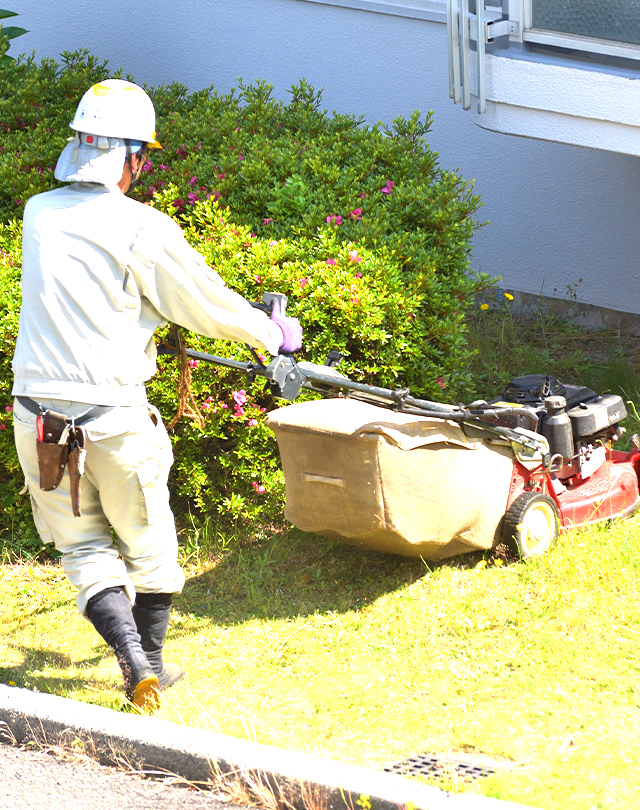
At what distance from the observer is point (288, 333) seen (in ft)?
13.0

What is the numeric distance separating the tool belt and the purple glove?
71 centimetres

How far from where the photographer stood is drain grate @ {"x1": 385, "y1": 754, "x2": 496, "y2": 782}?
326 centimetres

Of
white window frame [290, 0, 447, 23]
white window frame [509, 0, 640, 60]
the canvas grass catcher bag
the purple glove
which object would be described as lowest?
the canvas grass catcher bag

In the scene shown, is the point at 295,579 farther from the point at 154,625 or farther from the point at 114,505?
the point at 114,505

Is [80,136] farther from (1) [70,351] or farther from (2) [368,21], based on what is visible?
(2) [368,21]

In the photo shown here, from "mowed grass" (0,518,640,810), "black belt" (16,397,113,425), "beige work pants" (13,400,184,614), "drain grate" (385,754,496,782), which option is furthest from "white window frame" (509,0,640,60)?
"drain grate" (385,754,496,782)

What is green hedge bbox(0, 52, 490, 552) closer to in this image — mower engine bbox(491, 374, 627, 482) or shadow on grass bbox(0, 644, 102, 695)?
mower engine bbox(491, 374, 627, 482)

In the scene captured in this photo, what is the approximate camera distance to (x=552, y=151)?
7.58 m

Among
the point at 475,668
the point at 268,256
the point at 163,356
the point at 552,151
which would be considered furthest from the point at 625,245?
the point at 475,668

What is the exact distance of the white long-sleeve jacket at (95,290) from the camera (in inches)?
139

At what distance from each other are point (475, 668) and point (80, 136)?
237cm

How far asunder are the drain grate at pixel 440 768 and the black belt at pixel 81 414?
148 centimetres

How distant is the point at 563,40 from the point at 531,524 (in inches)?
103

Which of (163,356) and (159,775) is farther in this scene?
(163,356)
